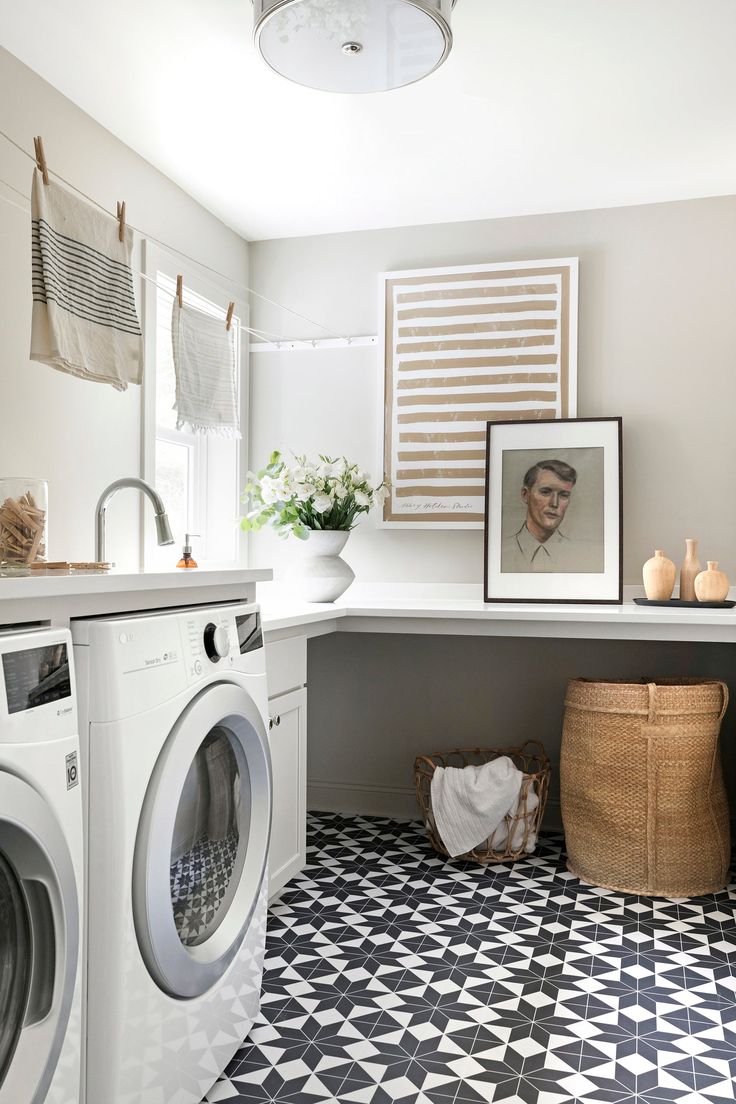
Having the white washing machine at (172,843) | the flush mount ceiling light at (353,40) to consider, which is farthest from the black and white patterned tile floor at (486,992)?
the flush mount ceiling light at (353,40)

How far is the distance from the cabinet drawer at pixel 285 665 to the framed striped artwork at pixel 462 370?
3.20 feet

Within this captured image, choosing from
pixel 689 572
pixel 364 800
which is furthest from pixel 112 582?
pixel 364 800

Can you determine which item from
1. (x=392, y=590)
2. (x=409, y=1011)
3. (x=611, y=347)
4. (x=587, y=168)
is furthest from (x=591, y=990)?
(x=587, y=168)

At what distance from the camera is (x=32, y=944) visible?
1082mm

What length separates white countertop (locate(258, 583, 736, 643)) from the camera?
2.59 m

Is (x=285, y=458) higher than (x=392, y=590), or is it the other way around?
(x=285, y=458)

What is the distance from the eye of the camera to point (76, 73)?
2.30 metres

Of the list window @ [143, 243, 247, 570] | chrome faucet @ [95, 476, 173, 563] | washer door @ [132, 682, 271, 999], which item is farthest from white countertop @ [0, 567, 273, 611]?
window @ [143, 243, 247, 570]

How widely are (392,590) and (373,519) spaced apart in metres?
0.29

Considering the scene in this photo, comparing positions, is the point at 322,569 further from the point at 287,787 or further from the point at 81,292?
the point at 81,292

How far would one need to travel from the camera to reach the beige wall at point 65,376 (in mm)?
2209

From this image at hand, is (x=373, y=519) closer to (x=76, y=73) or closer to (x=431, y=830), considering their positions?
(x=431, y=830)

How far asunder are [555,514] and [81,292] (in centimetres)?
182

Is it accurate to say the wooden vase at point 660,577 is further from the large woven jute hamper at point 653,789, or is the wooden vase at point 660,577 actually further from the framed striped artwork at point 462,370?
the framed striped artwork at point 462,370
